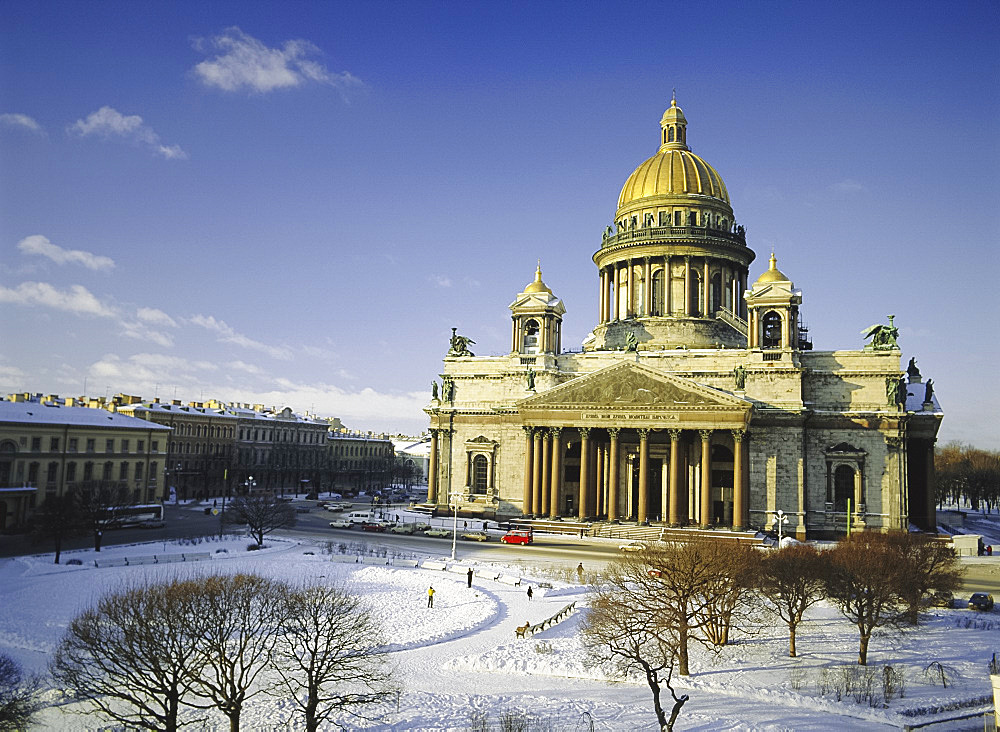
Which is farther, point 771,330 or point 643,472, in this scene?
point 771,330

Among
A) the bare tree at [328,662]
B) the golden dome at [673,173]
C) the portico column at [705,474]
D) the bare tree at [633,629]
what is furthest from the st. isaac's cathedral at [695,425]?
the bare tree at [328,662]

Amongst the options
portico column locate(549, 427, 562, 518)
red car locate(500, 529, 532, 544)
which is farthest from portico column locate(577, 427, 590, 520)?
red car locate(500, 529, 532, 544)

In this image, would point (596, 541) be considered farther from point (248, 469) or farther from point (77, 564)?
point (248, 469)

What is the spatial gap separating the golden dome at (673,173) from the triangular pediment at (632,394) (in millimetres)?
23627

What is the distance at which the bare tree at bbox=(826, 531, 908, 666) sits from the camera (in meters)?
26.7

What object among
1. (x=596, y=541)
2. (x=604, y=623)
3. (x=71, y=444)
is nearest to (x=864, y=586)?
(x=604, y=623)

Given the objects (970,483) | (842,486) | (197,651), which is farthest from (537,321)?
(970,483)

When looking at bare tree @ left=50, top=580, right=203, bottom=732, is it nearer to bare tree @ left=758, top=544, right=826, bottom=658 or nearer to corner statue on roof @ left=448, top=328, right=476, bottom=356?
bare tree @ left=758, top=544, right=826, bottom=658

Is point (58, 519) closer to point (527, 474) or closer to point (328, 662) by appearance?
point (328, 662)

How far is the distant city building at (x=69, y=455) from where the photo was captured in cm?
5956

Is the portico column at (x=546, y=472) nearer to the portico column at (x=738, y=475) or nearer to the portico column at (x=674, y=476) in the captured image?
the portico column at (x=674, y=476)

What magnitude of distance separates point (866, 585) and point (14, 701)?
2586 centimetres

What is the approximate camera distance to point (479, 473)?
68.5 meters

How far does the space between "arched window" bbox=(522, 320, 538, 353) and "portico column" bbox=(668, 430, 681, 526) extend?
1697 centimetres
